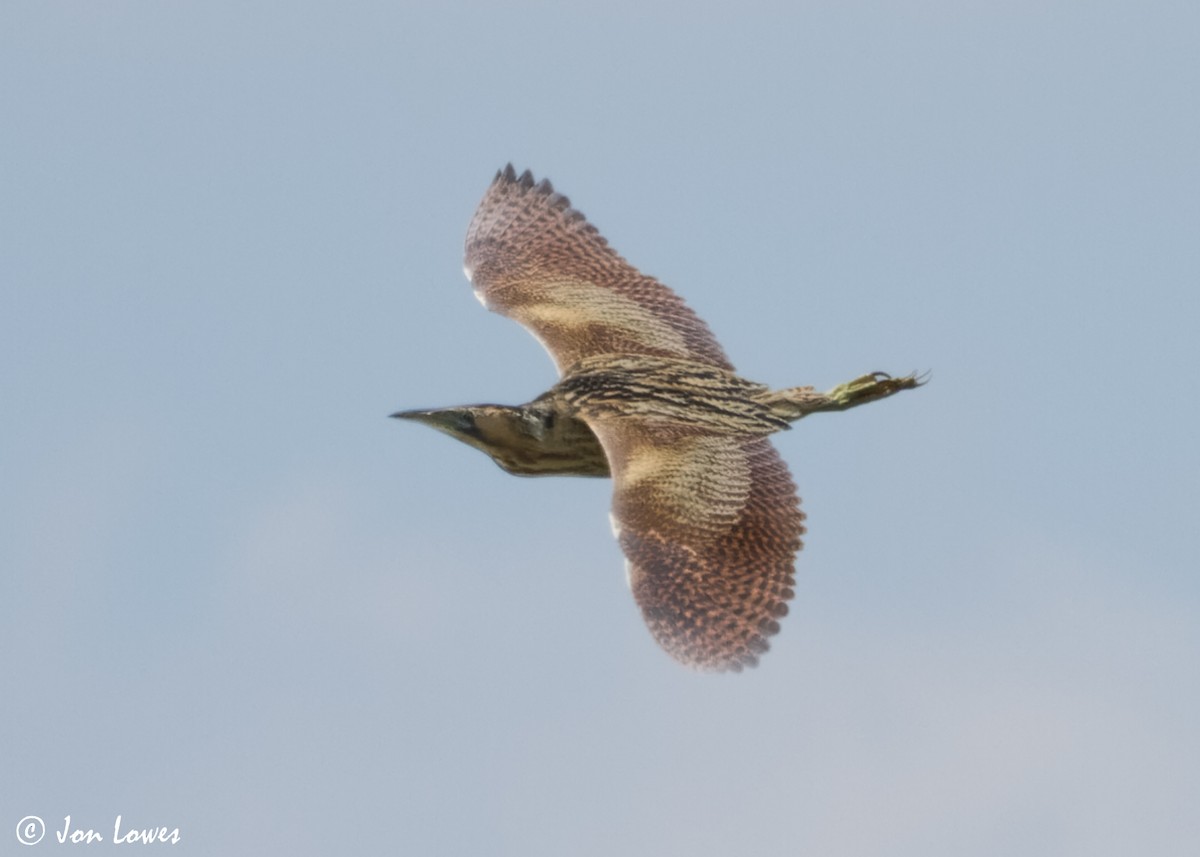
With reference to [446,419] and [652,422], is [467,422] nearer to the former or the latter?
[446,419]

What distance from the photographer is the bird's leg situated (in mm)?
11281

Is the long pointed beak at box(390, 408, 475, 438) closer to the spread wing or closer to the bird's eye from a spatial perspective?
the bird's eye

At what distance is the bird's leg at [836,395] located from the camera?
11.3m

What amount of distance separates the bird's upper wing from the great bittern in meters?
0.01

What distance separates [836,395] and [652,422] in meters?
1.04

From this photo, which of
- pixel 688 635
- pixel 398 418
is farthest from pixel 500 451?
pixel 688 635

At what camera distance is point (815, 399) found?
446 inches

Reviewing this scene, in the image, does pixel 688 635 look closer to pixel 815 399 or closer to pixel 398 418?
pixel 815 399

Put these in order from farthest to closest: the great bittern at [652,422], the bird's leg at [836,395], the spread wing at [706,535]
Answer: the bird's leg at [836,395]
the great bittern at [652,422]
the spread wing at [706,535]

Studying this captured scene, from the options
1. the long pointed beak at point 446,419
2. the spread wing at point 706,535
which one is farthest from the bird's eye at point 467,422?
the spread wing at point 706,535

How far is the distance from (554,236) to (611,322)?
1053mm

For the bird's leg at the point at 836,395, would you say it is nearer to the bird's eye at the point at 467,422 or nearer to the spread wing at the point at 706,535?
the spread wing at the point at 706,535

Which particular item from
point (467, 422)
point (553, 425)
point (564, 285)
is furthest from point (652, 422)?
point (564, 285)

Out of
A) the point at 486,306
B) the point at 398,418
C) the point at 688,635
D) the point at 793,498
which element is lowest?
the point at 688,635
